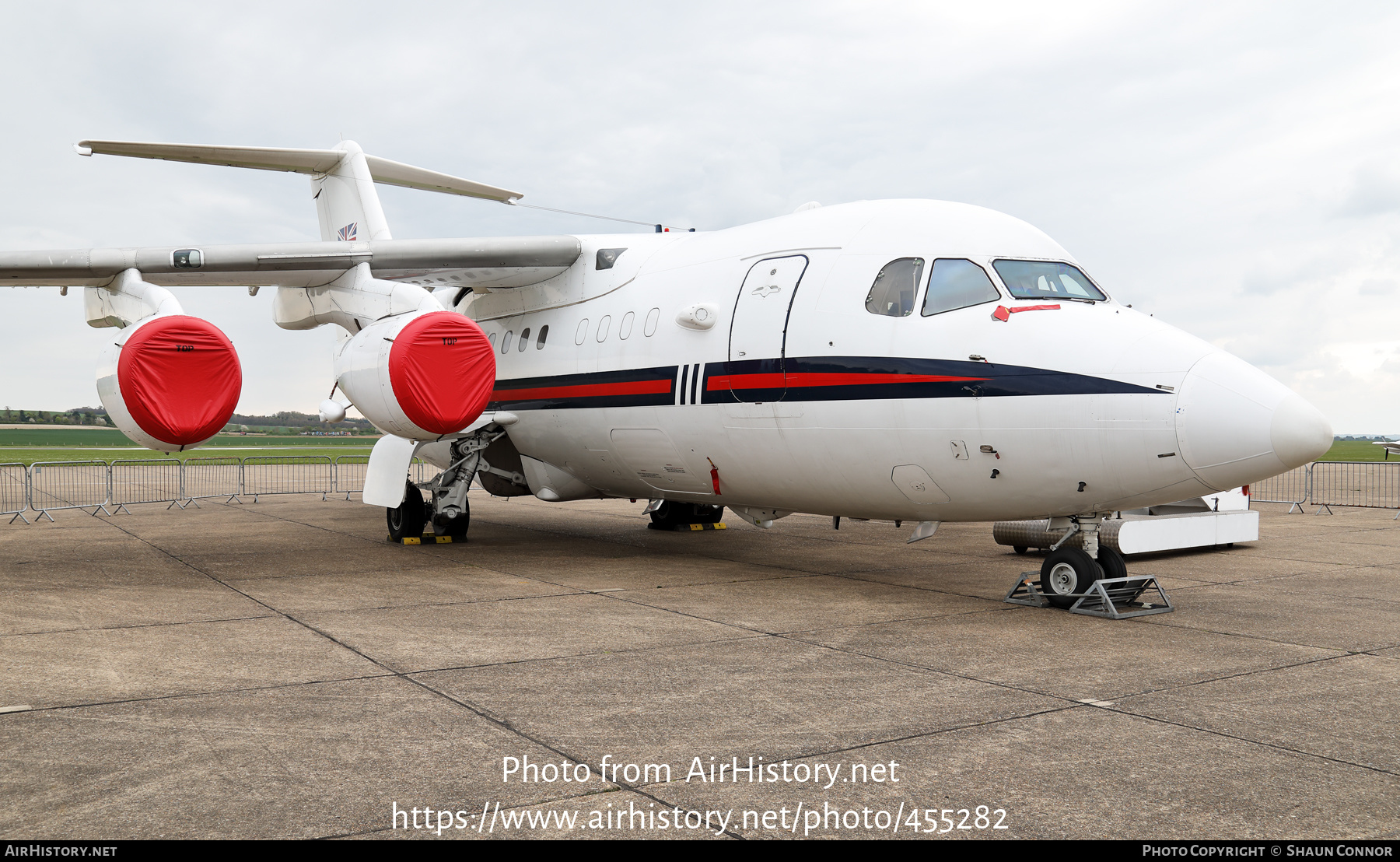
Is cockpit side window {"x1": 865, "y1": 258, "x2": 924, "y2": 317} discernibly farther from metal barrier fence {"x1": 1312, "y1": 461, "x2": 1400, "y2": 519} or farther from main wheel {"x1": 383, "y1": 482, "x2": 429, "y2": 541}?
metal barrier fence {"x1": 1312, "y1": 461, "x2": 1400, "y2": 519}

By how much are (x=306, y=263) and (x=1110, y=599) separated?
323 inches

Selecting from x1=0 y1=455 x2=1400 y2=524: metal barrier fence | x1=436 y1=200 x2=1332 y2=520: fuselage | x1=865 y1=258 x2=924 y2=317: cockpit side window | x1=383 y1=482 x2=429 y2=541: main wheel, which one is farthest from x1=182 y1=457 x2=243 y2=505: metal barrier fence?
x1=865 y1=258 x2=924 y2=317: cockpit side window

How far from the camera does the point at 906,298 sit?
25.3 ft

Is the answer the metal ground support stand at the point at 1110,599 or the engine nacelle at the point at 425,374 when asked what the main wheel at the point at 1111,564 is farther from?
the engine nacelle at the point at 425,374

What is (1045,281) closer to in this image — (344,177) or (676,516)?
(676,516)

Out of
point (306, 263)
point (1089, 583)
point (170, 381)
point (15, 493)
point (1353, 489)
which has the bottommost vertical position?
point (15, 493)

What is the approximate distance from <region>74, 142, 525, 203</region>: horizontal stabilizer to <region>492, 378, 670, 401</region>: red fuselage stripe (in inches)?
172

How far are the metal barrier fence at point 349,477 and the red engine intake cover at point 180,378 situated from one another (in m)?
9.72

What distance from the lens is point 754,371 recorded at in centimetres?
848

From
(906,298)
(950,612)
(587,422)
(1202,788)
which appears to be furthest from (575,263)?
(1202,788)

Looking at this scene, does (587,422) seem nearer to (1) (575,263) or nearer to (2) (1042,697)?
(1) (575,263)

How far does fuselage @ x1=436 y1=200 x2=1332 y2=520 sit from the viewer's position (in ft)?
21.6

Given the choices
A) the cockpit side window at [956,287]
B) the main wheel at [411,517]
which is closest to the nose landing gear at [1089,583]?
the cockpit side window at [956,287]

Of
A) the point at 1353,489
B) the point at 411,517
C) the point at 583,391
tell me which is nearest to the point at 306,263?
the point at 583,391
